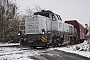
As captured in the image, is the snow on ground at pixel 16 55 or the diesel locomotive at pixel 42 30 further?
the diesel locomotive at pixel 42 30

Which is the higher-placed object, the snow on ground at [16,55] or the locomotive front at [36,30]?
the locomotive front at [36,30]

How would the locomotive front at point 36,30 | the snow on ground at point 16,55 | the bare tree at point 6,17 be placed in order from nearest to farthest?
the snow on ground at point 16,55
the locomotive front at point 36,30
the bare tree at point 6,17

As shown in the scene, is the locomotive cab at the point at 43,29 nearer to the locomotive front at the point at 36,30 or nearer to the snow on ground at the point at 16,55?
the locomotive front at the point at 36,30

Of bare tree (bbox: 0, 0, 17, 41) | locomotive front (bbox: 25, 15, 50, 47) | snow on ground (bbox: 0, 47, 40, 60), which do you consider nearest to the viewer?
snow on ground (bbox: 0, 47, 40, 60)

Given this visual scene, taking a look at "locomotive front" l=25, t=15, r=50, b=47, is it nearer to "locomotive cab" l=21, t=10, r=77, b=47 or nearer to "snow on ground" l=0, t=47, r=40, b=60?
"locomotive cab" l=21, t=10, r=77, b=47

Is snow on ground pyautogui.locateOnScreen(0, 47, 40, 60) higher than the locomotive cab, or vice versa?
the locomotive cab

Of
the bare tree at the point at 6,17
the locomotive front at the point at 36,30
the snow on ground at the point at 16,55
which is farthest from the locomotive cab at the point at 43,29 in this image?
the bare tree at the point at 6,17

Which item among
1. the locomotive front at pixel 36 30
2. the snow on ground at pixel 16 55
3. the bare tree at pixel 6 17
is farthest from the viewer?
the bare tree at pixel 6 17

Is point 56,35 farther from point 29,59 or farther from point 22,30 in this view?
point 29,59

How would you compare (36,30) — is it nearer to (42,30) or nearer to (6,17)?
(42,30)

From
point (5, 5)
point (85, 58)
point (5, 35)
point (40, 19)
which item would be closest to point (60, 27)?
point (40, 19)

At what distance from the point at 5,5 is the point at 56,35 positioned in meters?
17.8

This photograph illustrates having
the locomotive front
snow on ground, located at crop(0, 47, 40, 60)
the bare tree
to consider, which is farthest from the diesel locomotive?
the bare tree

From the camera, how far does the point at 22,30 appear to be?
1645cm
